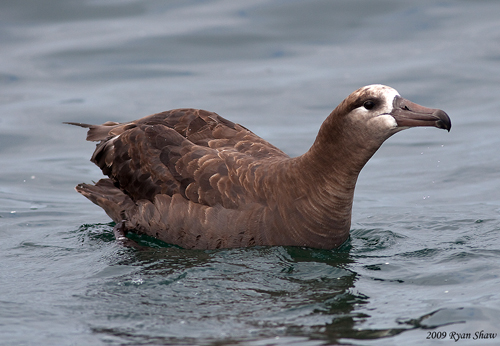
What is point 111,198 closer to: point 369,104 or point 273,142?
point 369,104

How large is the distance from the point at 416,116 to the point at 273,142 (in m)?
6.71

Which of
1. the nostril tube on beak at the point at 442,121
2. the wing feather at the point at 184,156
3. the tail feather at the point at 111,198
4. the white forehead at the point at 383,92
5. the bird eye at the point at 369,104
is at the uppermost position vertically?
the white forehead at the point at 383,92

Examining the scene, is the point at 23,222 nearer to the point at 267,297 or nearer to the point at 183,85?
the point at 267,297

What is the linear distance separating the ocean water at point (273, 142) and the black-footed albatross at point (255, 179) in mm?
234

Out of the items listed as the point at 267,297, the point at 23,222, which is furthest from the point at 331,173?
the point at 23,222

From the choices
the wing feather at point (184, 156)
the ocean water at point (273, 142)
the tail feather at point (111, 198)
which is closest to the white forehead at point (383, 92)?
the wing feather at point (184, 156)

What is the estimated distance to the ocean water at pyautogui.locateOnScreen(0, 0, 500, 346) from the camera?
6.58 m

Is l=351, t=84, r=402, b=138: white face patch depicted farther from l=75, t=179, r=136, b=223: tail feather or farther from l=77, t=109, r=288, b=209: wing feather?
l=75, t=179, r=136, b=223: tail feather

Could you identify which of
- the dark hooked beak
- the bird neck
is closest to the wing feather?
the bird neck

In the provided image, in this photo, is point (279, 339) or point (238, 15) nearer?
point (279, 339)

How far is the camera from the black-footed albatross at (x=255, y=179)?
7.77 metres

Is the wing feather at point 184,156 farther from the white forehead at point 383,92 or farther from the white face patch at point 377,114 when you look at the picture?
the white forehead at point 383,92

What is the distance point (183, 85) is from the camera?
1644 cm

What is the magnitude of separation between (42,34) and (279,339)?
14255mm
